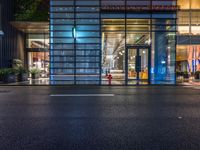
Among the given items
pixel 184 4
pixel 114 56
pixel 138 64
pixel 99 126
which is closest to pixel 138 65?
pixel 138 64

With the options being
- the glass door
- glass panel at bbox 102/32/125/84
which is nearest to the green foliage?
glass panel at bbox 102/32/125/84

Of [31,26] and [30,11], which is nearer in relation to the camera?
[30,11]

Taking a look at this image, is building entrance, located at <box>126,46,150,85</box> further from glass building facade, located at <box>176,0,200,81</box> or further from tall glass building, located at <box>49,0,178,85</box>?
glass building facade, located at <box>176,0,200,81</box>

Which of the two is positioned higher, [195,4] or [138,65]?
[195,4]

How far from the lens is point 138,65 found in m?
25.8

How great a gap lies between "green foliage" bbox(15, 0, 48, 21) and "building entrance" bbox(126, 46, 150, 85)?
9.52 meters

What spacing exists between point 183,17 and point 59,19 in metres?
14.4

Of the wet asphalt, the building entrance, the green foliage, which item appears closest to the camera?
the wet asphalt

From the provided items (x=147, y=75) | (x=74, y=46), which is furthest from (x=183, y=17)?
(x=74, y=46)

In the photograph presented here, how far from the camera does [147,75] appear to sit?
86.3ft

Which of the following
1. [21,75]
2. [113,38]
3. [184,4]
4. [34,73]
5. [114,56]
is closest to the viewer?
[114,56]

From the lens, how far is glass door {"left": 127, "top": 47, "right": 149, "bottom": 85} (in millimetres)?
25938

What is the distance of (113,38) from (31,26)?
30.9 feet

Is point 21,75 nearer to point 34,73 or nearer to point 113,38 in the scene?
point 34,73
